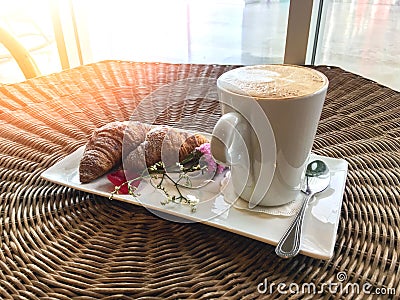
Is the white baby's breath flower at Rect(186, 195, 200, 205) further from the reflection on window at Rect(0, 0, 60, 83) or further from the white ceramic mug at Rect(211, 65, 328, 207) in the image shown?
the reflection on window at Rect(0, 0, 60, 83)

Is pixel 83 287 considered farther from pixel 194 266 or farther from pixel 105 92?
pixel 105 92

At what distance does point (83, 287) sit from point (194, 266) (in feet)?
0.33

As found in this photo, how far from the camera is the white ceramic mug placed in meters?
0.35

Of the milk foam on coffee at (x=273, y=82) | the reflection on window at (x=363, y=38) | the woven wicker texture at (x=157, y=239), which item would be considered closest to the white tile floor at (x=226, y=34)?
the reflection on window at (x=363, y=38)

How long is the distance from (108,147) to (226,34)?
1.44 m

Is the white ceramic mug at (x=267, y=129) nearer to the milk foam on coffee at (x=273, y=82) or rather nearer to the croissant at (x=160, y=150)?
the milk foam on coffee at (x=273, y=82)

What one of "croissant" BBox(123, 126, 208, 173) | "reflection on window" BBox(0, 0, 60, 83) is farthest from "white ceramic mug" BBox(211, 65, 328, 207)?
"reflection on window" BBox(0, 0, 60, 83)

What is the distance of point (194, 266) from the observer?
1.12 feet

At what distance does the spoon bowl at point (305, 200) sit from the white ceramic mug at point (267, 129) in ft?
0.08

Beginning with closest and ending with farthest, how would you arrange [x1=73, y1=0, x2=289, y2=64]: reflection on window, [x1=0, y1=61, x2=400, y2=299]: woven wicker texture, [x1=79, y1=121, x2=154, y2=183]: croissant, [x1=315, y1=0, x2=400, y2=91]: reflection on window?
[x1=0, y1=61, x2=400, y2=299]: woven wicker texture < [x1=79, y1=121, x2=154, y2=183]: croissant < [x1=315, y1=0, x2=400, y2=91]: reflection on window < [x1=73, y1=0, x2=289, y2=64]: reflection on window

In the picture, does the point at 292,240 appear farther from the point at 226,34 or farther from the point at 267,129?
the point at 226,34

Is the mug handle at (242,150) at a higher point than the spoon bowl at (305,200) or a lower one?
higher

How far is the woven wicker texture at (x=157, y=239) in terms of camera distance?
1.05ft

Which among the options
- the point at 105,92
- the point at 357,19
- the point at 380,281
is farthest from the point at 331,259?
the point at 357,19
